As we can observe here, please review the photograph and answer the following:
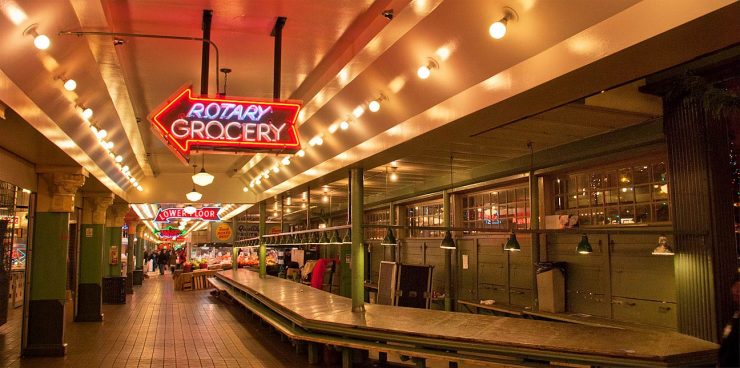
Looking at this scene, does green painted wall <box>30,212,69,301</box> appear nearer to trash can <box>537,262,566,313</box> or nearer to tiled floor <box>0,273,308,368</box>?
tiled floor <box>0,273,308,368</box>

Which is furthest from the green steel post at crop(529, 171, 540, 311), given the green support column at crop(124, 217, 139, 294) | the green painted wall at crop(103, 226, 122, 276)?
the green support column at crop(124, 217, 139, 294)

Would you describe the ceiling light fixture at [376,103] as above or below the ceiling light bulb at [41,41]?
below

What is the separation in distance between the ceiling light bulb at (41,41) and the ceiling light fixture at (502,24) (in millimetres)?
3636

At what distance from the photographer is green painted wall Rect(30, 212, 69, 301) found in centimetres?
966

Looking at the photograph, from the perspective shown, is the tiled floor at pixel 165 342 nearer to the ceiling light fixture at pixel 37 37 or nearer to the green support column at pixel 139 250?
the ceiling light fixture at pixel 37 37

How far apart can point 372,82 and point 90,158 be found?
5.39 metres

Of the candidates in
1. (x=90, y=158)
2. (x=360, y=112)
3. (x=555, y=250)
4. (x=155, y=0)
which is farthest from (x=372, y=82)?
(x=90, y=158)

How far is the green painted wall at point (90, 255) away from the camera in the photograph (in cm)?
1362

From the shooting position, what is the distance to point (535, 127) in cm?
810

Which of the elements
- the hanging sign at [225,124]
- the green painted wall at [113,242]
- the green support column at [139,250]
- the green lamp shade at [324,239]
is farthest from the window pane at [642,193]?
the green support column at [139,250]

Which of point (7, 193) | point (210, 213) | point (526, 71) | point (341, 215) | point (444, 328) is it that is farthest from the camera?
point (341, 215)

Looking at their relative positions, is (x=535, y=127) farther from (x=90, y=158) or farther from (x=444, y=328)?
(x=90, y=158)

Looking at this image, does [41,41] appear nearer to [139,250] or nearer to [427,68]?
[427,68]

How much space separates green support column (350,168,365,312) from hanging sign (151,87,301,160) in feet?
6.90
